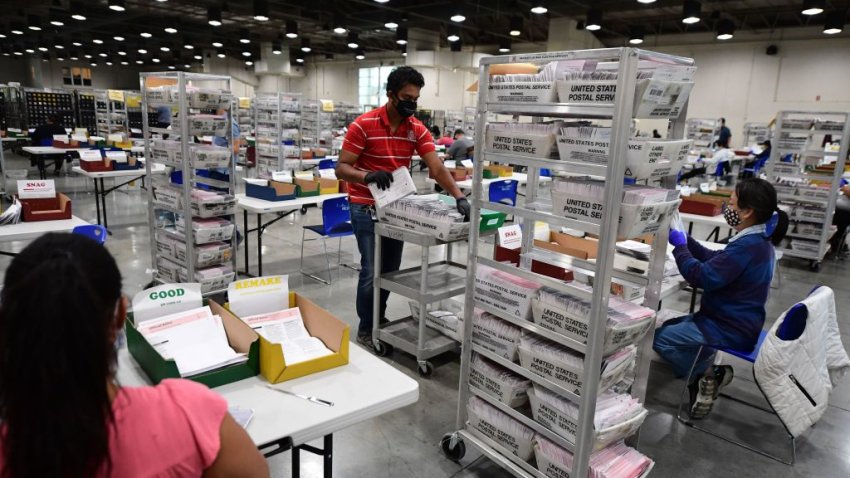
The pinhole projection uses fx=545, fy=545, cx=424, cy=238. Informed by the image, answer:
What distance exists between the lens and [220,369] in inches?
66.7

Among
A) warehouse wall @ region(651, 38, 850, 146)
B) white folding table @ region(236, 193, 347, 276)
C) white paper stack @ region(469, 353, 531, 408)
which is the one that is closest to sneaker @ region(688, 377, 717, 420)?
white paper stack @ region(469, 353, 531, 408)

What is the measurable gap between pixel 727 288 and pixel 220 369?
263cm

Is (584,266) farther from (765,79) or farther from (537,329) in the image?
(765,79)

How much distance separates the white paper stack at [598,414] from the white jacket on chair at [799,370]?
35.1 inches

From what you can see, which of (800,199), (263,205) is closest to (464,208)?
(263,205)

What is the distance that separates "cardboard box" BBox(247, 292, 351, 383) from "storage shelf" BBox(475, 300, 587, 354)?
77 cm

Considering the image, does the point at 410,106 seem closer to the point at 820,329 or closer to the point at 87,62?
the point at 820,329

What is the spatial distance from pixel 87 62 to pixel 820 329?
3566cm

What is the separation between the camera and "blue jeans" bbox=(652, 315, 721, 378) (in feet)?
10.2

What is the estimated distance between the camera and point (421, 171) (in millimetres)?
15133

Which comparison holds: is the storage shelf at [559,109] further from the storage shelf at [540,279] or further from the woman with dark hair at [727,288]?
the woman with dark hair at [727,288]

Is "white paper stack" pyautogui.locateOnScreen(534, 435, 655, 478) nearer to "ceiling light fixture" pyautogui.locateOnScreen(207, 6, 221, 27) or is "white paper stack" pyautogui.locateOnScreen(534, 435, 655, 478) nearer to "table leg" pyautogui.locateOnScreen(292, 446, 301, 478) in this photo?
"table leg" pyautogui.locateOnScreen(292, 446, 301, 478)

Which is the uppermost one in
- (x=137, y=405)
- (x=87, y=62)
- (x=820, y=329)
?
(x=87, y=62)

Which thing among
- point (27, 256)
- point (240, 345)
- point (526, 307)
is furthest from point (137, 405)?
point (526, 307)
